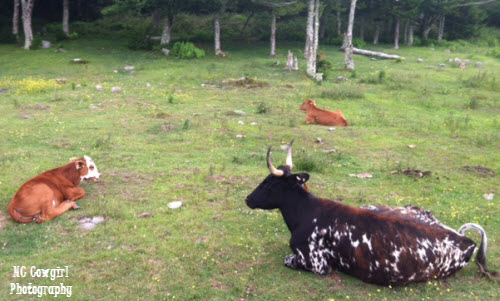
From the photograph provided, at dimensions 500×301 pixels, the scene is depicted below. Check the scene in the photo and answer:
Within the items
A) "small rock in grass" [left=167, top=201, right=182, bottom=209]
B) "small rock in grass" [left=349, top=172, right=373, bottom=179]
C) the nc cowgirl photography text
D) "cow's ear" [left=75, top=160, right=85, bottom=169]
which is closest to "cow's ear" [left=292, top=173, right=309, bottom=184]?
"small rock in grass" [left=167, top=201, right=182, bottom=209]

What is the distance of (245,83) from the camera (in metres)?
21.2

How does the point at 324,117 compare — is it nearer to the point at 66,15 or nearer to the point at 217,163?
the point at 217,163

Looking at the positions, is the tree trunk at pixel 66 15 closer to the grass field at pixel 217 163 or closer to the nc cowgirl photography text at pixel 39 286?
the grass field at pixel 217 163

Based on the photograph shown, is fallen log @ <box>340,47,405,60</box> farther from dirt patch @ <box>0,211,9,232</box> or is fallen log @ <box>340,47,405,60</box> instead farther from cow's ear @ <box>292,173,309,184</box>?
dirt patch @ <box>0,211,9,232</box>

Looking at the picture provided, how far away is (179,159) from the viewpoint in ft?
38.2

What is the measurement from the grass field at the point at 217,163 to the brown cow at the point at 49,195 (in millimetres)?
181

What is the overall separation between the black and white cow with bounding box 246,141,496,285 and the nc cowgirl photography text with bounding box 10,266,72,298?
3161 millimetres

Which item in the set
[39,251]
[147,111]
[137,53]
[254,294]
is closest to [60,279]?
[39,251]

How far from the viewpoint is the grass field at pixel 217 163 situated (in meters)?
6.49

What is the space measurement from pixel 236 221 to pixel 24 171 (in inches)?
212

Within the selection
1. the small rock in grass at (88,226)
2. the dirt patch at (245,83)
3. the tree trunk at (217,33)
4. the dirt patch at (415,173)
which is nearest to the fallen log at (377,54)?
the tree trunk at (217,33)

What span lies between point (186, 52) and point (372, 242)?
2376 cm

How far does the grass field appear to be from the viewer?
21.3ft

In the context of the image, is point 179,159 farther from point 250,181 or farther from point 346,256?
point 346,256
